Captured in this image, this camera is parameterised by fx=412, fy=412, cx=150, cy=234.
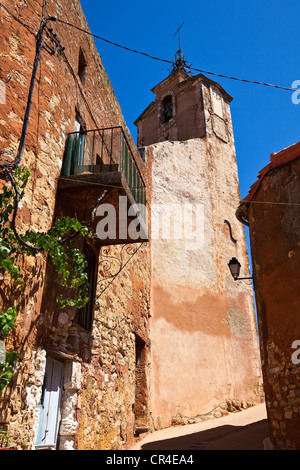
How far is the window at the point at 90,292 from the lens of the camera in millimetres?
6986

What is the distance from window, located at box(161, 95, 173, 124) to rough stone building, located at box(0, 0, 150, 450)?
1080 centimetres

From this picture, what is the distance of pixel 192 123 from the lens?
58.4 feet

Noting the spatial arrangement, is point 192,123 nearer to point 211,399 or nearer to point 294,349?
point 211,399

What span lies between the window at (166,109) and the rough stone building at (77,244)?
1080 cm

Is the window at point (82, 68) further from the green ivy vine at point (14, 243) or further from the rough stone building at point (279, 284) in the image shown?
the rough stone building at point (279, 284)

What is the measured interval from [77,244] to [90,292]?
1.10 m

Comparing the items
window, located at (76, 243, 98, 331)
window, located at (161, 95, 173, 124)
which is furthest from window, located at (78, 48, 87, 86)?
window, located at (161, 95, 173, 124)

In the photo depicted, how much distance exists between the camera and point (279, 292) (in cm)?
692

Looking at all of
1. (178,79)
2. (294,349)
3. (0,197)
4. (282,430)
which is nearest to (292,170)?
(294,349)

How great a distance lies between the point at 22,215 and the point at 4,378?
200 centimetres

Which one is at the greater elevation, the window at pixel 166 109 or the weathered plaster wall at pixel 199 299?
the window at pixel 166 109

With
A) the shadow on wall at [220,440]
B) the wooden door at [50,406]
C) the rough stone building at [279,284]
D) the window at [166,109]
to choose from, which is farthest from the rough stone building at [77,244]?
the window at [166,109]

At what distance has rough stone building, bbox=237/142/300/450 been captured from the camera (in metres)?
6.33

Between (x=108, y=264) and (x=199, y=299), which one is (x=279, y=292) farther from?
(x=199, y=299)
